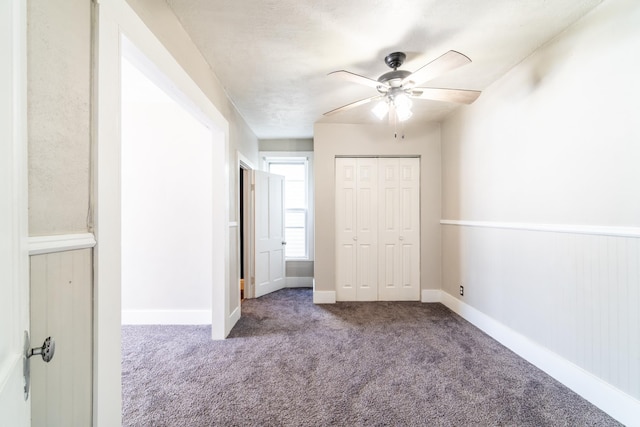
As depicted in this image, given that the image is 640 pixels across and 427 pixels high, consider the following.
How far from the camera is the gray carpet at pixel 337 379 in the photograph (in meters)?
1.66

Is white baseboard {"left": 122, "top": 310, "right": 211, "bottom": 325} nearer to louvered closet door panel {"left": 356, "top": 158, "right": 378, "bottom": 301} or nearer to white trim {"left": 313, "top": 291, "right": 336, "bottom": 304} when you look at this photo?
white trim {"left": 313, "top": 291, "right": 336, "bottom": 304}

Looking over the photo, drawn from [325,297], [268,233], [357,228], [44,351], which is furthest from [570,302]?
[268,233]

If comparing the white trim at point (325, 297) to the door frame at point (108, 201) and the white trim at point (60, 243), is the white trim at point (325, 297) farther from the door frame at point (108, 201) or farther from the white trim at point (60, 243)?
the white trim at point (60, 243)

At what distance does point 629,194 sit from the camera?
5.16 ft

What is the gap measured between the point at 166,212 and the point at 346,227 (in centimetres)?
227

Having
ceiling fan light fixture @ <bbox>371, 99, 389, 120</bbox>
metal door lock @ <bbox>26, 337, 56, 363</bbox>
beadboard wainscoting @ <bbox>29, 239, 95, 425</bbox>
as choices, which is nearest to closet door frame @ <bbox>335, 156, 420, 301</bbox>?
ceiling fan light fixture @ <bbox>371, 99, 389, 120</bbox>

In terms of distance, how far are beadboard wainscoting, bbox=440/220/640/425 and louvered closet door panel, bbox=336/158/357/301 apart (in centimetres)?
156

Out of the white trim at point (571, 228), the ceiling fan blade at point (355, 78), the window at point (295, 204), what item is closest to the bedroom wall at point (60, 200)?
the ceiling fan blade at point (355, 78)

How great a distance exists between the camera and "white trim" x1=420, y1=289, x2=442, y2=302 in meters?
3.84

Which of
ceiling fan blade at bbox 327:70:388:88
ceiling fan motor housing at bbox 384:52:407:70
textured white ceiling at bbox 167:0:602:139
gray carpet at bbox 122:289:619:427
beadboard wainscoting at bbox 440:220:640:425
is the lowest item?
gray carpet at bbox 122:289:619:427

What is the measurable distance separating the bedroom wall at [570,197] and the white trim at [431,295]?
886 mm

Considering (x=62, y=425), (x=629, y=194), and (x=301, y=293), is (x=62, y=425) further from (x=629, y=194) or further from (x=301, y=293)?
(x=301, y=293)

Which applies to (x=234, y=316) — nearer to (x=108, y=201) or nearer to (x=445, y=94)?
(x=108, y=201)

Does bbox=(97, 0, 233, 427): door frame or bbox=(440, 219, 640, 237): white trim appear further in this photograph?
bbox=(440, 219, 640, 237): white trim
